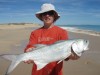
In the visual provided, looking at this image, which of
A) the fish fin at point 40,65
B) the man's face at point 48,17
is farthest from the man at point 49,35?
the fish fin at point 40,65

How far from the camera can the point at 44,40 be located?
4.93 m

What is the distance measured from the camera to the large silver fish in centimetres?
427

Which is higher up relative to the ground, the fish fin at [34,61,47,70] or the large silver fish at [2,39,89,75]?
the large silver fish at [2,39,89,75]

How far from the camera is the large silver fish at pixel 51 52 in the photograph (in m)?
4.27

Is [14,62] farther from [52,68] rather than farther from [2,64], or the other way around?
[2,64]

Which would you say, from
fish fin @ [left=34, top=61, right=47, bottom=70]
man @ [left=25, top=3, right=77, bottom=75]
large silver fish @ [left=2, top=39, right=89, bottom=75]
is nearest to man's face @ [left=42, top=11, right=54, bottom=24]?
man @ [left=25, top=3, right=77, bottom=75]

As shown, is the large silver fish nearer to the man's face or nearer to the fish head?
the fish head

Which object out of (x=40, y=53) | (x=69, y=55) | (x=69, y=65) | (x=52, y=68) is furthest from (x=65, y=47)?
(x=69, y=65)

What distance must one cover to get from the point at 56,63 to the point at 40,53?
532 millimetres

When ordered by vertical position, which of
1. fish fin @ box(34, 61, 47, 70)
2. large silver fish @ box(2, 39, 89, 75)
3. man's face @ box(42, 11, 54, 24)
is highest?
man's face @ box(42, 11, 54, 24)

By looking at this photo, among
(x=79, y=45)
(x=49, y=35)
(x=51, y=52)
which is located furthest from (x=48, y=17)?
(x=79, y=45)

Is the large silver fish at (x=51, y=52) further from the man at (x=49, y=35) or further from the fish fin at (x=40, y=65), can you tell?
the man at (x=49, y=35)

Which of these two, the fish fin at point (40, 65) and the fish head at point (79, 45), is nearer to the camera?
the fish head at point (79, 45)

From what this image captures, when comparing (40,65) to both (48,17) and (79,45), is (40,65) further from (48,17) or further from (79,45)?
(48,17)
